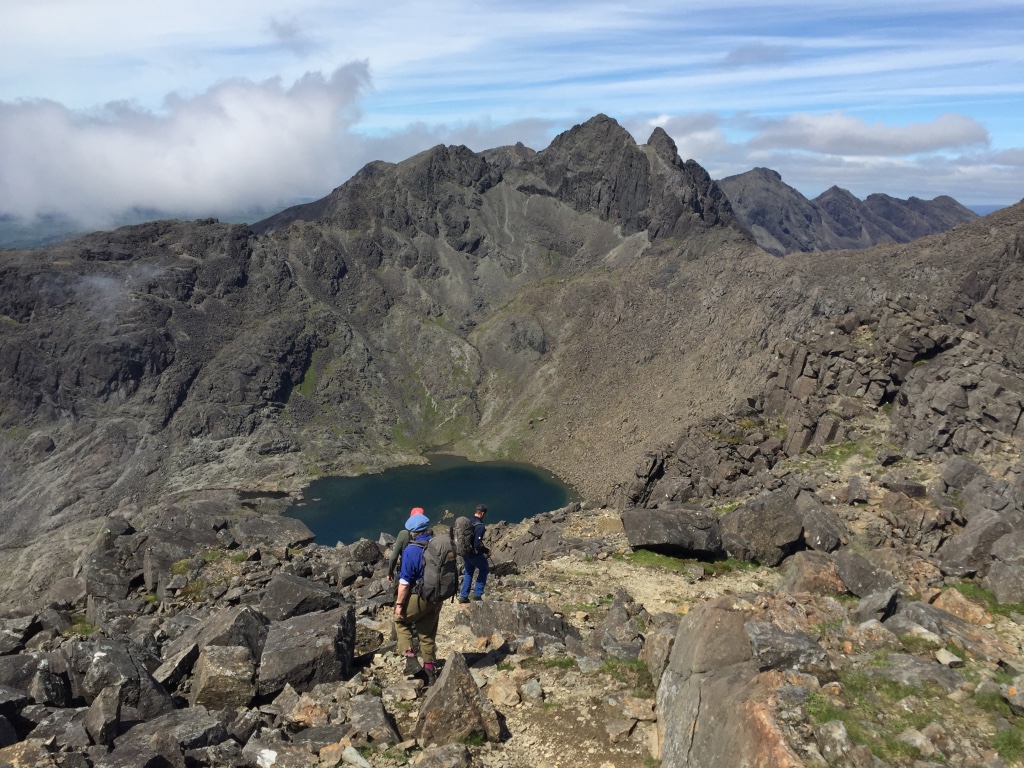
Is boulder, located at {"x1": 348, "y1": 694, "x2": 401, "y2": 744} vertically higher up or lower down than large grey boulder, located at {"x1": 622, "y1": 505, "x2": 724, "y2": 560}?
higher up

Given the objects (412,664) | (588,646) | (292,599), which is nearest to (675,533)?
(588,646)

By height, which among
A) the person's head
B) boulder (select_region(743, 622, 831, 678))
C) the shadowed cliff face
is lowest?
the shadowed cliff face

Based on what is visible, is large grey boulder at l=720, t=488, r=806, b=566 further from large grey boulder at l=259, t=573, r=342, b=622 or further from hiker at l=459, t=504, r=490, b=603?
large grey boulder at l=259, t=573, r=342, b=622

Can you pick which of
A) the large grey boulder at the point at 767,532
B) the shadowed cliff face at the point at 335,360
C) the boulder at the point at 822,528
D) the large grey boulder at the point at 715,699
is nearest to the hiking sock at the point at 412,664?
the large grey boulder at the point at 715,699

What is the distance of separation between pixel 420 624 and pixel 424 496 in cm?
12193

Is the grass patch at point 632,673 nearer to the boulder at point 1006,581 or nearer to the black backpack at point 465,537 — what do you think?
the black backpack at point 465,537

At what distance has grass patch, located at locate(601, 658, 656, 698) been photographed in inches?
568

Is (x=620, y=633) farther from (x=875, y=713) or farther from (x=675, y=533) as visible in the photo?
(x=675, y=533)

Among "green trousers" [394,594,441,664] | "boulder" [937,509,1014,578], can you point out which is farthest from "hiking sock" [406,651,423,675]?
"boulder" [937,509,1014,578]

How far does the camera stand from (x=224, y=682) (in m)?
14.8

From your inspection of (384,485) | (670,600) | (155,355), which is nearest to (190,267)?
(155,355)

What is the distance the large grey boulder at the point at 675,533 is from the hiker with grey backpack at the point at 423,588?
1490 cm

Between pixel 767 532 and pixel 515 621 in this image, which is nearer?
pixel 515 621

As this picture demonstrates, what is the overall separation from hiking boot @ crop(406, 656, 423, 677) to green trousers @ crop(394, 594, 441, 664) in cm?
21
